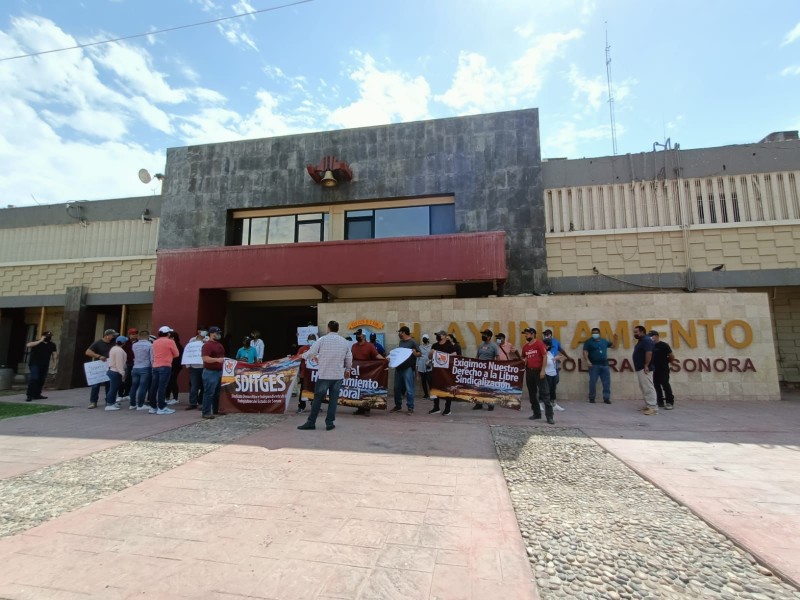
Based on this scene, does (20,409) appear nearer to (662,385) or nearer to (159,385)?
(159,385)

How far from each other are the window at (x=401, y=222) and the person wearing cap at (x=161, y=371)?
280 inches

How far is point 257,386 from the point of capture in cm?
860

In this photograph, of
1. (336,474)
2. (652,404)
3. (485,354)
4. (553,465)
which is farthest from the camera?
(485,354)

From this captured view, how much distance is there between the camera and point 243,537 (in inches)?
126

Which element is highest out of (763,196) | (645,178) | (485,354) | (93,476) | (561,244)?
(645,178)

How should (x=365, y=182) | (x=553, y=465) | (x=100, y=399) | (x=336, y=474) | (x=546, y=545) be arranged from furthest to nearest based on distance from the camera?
1. (x=365, y=182)
2. (x=100, y=399)
3. (x=553, y=465)
4. (x=336, y=474)
5. (x=546, y=545)

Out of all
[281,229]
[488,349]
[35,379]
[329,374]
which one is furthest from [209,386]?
[281,229]

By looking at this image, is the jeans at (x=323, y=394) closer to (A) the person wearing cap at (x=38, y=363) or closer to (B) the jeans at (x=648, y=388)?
(B) the jeans at (x=648, y=388)

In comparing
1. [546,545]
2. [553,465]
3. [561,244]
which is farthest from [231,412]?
[561,244]

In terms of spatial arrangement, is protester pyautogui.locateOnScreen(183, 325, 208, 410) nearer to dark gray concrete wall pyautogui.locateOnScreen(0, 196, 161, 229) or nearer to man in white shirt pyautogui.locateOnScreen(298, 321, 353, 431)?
man in white shirt pyautogui.locateOnScreen(298, 321, 353, 431)

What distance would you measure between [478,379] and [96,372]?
8881mm

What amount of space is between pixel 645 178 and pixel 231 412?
13.4 meters

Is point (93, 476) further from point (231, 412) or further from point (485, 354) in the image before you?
point (485, 354)

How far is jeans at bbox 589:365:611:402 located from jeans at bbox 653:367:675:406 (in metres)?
0.95
